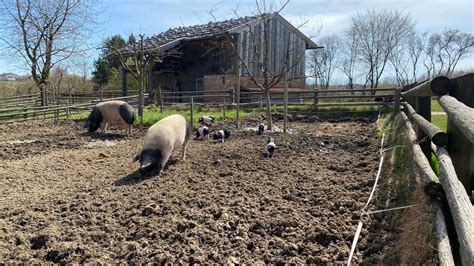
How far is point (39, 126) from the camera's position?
47.2ft

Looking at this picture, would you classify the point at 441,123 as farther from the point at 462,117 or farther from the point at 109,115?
the point at 109,115

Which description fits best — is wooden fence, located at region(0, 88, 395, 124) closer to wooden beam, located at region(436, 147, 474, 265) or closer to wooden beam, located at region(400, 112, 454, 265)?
wooden beam, located at region(400, 112, 454, 265)

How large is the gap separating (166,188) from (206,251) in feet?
7.14

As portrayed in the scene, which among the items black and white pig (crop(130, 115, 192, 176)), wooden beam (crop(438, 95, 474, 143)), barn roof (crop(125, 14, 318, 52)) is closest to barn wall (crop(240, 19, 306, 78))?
barn roof (crop(125, 14, 318, 52))

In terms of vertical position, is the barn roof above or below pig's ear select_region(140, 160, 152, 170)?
above

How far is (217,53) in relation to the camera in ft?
73.0

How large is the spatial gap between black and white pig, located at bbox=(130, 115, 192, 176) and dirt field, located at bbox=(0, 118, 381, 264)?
0.21 m

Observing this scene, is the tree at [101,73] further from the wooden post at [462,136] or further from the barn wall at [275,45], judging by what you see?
the wooden post at [462,136]

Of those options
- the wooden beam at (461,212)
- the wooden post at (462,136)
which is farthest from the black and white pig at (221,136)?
the wooden beam at (461,212)

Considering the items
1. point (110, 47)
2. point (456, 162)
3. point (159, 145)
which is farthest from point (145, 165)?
point (110, 47)

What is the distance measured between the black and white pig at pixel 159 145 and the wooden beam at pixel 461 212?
15.0ft

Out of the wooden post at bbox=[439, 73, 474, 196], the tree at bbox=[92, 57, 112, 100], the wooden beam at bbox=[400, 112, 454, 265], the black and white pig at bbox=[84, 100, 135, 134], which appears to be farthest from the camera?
the tree at bbox=[92, 57, 112, 100]

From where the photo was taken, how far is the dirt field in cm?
348

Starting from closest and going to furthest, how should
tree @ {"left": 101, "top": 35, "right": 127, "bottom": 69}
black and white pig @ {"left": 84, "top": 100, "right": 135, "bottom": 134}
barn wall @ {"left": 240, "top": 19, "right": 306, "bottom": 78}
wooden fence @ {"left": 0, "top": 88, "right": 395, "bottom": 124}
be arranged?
1. black and white pig @ {"left": 84, "top": 100, "right": 135, "bottom": 134}
2. wooden fence @ {"left": 0, "top": 88, "right": 395, "bottom": 124}
3. tree @ {"left": 101, "top": 35, "right": 127, "bottom": 69}
4. barn wall @ {"left": 240, "top": 19, "right": 306, "bottom": 78}
